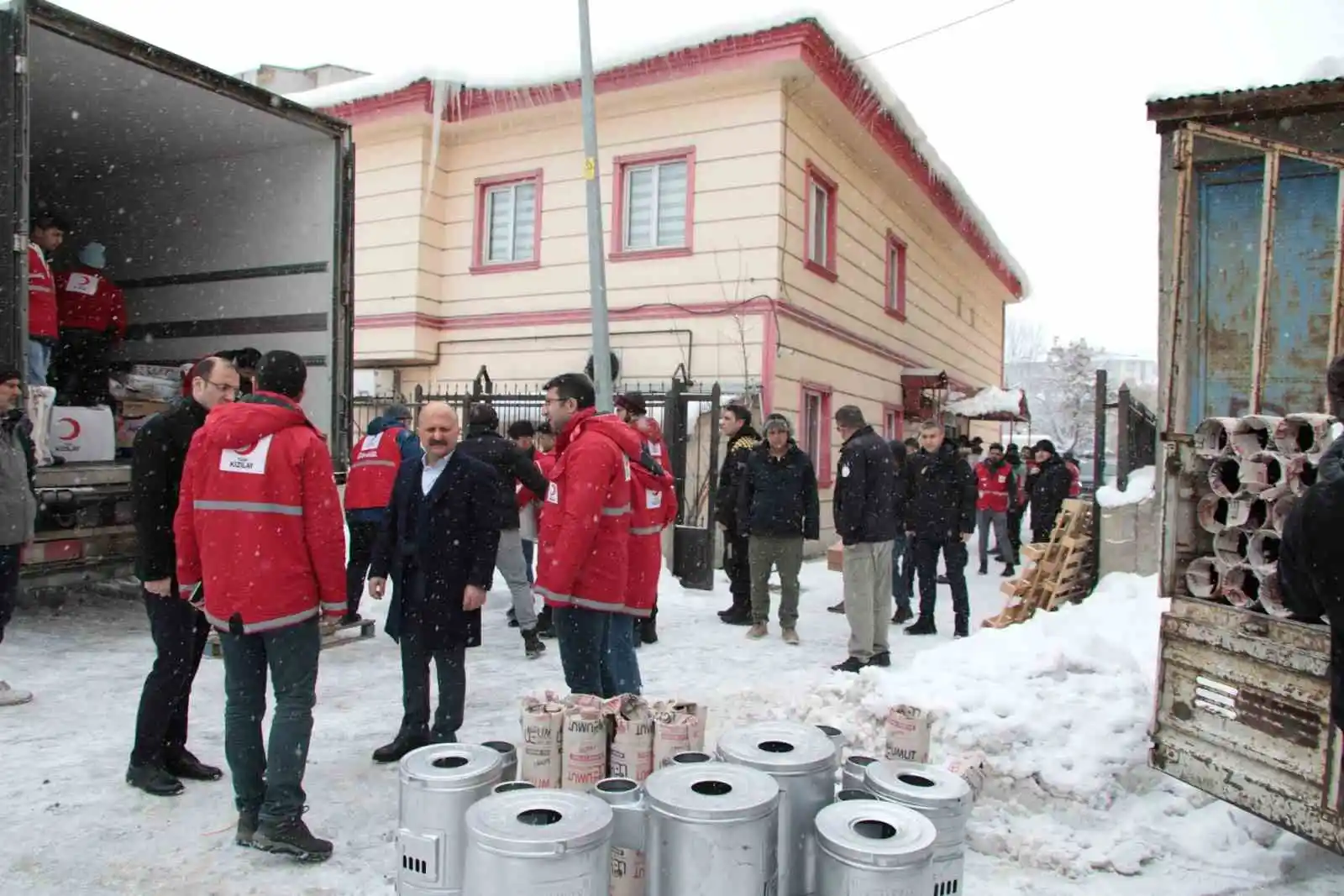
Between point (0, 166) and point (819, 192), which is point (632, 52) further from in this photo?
point (0, 166)

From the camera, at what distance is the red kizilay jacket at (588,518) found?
430cm

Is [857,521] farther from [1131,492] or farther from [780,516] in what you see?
[1131,492]

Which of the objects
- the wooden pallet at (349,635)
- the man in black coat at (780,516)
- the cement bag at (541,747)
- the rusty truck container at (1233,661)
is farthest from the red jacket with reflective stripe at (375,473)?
the rusty truck container at (1233,661)

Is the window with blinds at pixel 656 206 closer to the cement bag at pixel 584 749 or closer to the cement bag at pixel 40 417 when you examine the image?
the cement bag at pixel 40 417

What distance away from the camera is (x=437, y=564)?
4.43 m

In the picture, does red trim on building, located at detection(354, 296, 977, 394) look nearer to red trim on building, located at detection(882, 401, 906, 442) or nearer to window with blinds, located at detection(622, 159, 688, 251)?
window with blinds, located at detection(622, 159, 688, 251)

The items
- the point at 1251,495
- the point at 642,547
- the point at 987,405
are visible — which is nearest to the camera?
the point at 1251,495

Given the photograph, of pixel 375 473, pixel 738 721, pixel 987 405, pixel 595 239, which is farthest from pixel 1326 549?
pixel 987 405

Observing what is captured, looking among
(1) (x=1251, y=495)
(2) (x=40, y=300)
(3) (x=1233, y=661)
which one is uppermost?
(2) (x=40, y=300)

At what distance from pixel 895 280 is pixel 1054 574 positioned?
9.82 metres

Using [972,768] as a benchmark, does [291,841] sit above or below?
below

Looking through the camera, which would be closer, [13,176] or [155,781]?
[155,781]

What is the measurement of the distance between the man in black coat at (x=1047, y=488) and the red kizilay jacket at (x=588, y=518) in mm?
9613

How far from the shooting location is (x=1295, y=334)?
7.17 metres
